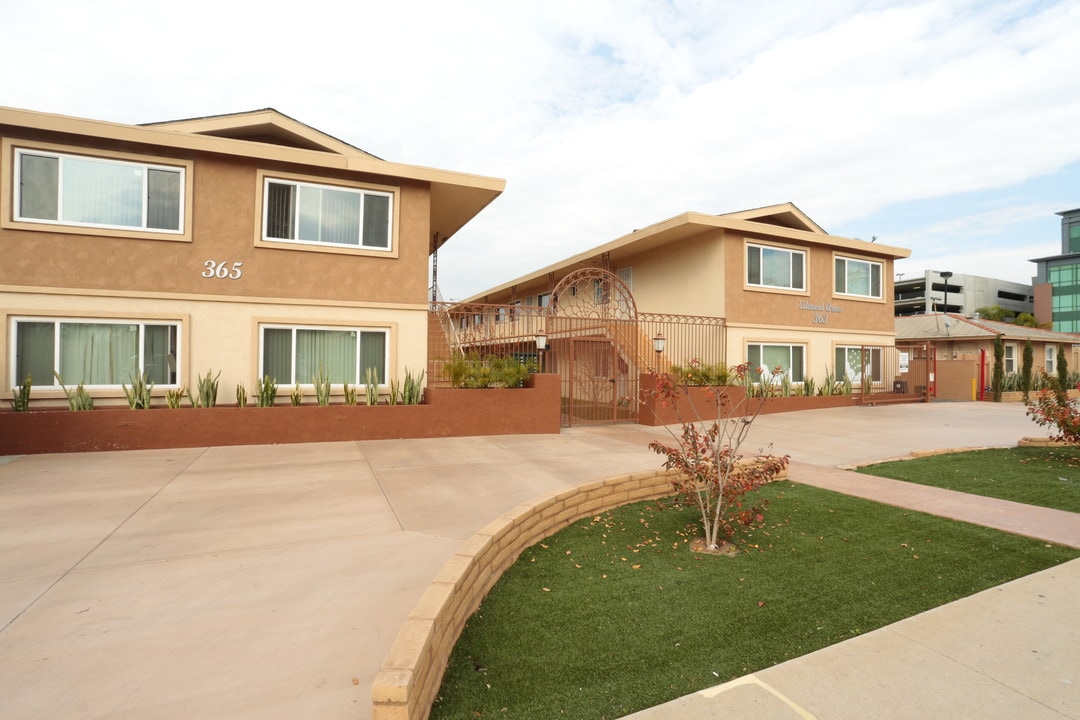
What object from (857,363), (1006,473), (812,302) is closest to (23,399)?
(1006,473)

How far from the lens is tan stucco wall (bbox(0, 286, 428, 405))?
9945mm

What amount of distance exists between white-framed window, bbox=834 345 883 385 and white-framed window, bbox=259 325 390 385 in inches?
624

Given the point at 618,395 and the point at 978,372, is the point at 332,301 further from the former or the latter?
the point at 978,372

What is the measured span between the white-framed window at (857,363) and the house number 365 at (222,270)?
61.2ft

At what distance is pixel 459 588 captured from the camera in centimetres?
347

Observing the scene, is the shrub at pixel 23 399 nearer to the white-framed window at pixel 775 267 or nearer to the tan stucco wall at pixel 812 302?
the tan stucco wall at pixel 812 302

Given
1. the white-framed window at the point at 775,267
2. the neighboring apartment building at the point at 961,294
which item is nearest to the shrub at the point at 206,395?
the white-framed window at the point at 775,267

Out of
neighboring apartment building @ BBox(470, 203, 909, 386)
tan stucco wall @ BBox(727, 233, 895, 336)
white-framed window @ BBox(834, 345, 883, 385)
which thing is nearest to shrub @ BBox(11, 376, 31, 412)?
neighboring apartment building @ BBox(470, 203, 909, 386)

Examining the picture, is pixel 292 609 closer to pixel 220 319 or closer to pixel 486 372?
pixel 486 372

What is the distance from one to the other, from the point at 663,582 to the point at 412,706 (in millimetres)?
2477

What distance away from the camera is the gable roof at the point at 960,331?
26173 millimetres

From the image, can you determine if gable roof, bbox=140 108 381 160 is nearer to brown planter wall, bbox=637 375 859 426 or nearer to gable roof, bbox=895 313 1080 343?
brown planter wall, bbox=637 375 859 426

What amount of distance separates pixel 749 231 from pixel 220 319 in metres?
14.7

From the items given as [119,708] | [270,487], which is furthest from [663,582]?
[270,487]
